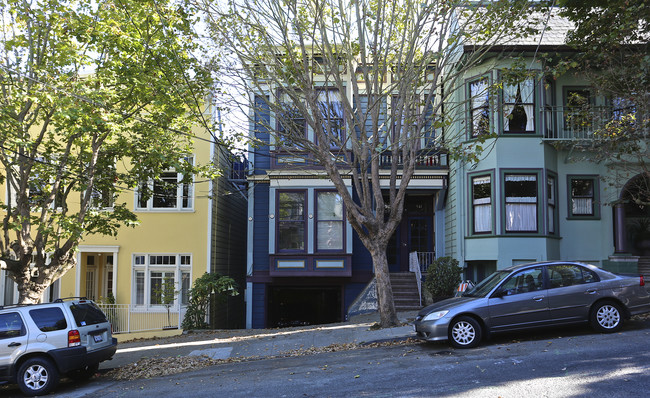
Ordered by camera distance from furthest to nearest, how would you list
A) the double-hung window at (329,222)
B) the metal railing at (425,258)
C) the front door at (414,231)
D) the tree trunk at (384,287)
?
the front door at (414,231)
the metal railing at (425,258)
the double-hung window at (329,222)
the tree trunk at (384,287)

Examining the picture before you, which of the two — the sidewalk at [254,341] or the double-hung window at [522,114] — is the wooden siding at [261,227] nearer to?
the sidewalk at [254,341]

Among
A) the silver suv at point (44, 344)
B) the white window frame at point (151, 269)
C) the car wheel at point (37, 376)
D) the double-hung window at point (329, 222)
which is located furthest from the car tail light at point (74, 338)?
the double-hung window at point (329, 222)

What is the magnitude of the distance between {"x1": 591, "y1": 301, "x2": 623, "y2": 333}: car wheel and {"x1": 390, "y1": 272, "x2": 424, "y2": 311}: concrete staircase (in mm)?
7257

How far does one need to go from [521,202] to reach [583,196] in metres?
2.43

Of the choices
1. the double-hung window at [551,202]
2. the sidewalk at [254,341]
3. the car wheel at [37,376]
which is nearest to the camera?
the car wheel at [37,376]

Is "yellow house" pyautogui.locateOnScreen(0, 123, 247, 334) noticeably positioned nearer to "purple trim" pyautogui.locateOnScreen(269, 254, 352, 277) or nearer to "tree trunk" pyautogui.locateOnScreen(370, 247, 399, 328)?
"purple trim" pyautogui.locateOnScreen(269, 254, 352, 277)

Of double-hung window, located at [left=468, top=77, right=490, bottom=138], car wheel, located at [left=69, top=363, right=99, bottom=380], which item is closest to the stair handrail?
double-hung window, located at [left=468, top=77, right=490, bottom=138]

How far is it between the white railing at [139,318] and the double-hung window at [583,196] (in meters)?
13.0

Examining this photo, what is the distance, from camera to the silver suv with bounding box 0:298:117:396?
30.9 ft

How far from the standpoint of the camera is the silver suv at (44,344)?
30.9ft

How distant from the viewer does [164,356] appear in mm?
12422

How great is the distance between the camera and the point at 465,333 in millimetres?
9992

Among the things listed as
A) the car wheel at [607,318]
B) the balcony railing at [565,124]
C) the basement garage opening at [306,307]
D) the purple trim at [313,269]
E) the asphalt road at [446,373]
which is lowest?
the basement garage opening at [306,307]

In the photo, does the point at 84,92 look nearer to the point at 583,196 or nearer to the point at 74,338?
the point at 74,338
